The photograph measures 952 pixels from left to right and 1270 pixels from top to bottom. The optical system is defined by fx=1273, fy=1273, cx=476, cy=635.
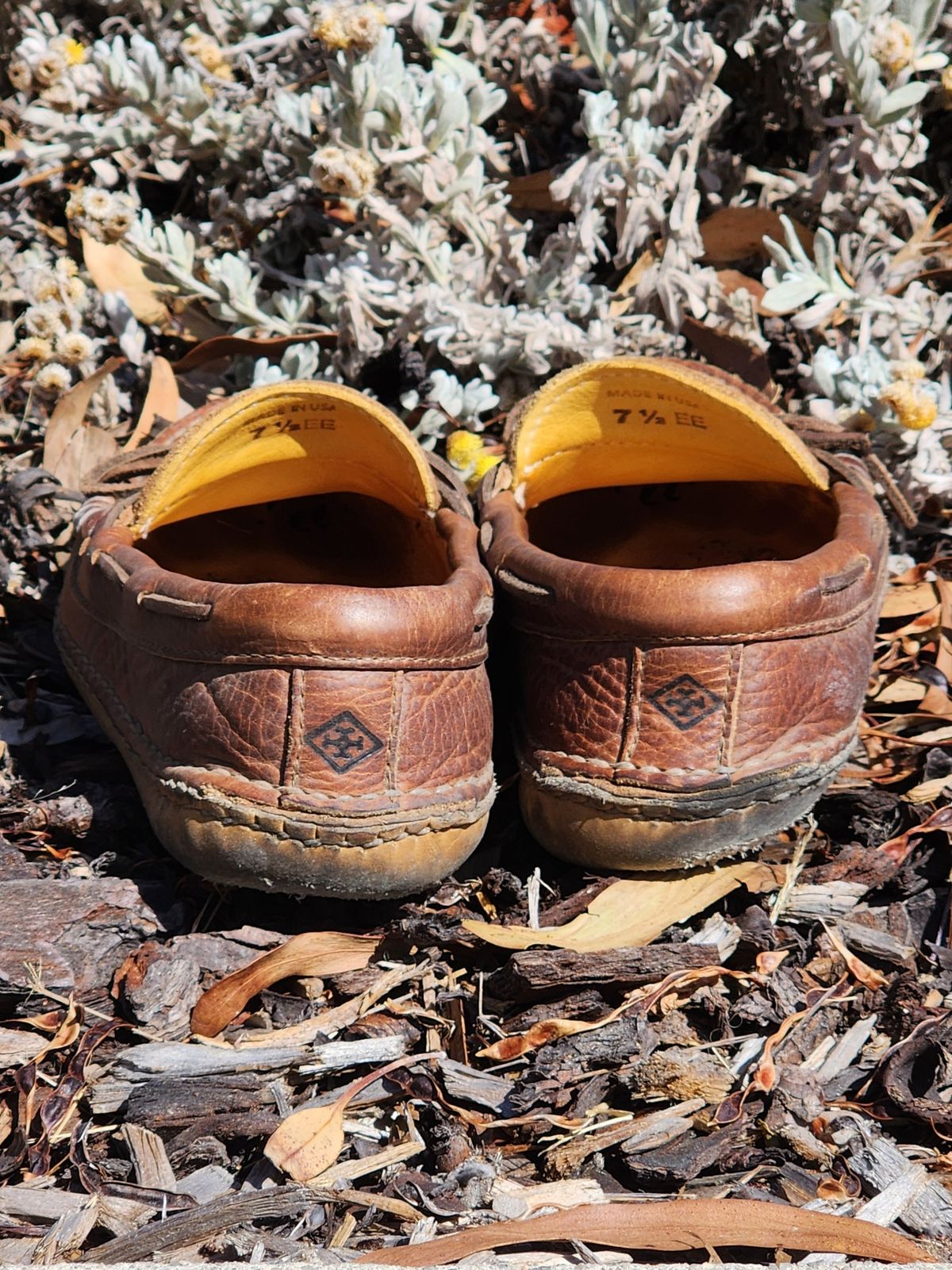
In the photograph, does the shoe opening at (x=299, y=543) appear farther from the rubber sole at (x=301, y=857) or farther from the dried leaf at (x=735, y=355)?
the dried leaf at (x=735, y=355)

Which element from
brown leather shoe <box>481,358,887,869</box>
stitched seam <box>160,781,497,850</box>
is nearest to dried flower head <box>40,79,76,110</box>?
brown leather shoe <box>481,358,887,869</box>

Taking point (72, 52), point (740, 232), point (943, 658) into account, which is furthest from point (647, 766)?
point (72, 52)

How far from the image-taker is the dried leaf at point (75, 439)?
2832 millimetres

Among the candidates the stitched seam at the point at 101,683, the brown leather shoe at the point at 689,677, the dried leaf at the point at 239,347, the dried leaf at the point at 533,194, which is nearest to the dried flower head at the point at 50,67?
the dried leaf at the point at 239,347

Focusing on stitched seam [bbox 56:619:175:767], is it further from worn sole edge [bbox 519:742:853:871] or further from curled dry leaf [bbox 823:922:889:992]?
curled dry leaf [bbox 823:922:889:992]

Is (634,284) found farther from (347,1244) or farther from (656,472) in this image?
(347,1244)

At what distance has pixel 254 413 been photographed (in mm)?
2205

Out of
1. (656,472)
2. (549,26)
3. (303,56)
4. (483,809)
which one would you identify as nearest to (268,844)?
(483,809)

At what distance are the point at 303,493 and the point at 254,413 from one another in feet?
1.06

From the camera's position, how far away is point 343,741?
70.4 inches

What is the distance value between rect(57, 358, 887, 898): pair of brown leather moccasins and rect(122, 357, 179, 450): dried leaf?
2.07 ft

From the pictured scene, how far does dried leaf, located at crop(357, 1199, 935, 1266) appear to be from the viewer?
148 centimetres

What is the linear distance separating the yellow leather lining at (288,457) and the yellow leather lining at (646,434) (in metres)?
0.24

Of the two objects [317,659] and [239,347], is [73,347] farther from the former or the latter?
[317,659]
